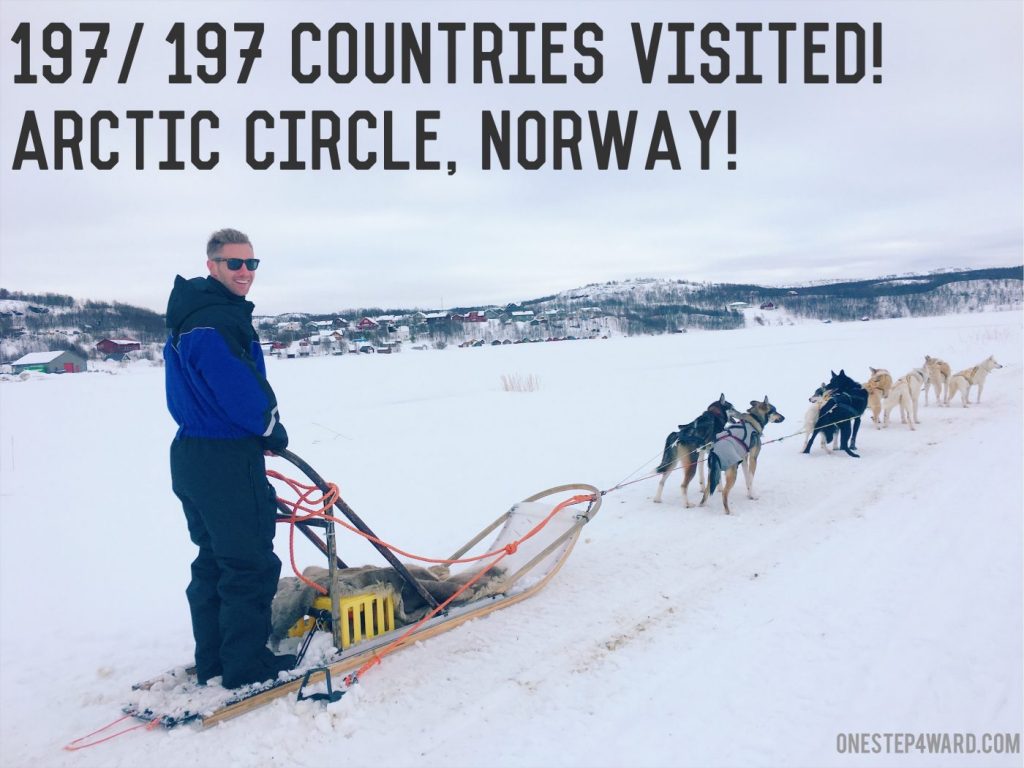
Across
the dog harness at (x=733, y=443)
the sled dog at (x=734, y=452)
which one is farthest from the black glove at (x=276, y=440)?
the dog harness at (x=733, y=443)

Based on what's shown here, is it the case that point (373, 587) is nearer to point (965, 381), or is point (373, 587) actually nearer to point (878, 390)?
point (878, 390)

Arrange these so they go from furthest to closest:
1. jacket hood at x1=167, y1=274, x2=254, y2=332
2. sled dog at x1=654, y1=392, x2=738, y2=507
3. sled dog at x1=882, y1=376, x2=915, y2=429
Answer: sled dog at x1=882, y1=376, x2=915, y2=429 → sled dog at x1=654, y1=392, x2=738, y2=507 → jacket hood at x1=167, y1=274, x2=254, y2=332

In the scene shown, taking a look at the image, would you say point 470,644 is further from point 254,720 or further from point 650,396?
point 650,396

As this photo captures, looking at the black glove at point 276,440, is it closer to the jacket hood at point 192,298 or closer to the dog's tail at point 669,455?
the jacket hood at point 192,298

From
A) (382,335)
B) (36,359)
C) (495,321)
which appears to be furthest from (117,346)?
(495,321)

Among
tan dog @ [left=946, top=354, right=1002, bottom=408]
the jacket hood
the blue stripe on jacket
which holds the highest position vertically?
the jacket hood

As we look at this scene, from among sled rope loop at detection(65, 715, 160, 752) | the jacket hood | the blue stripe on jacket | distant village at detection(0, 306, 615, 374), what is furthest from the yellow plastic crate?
distant village at detection(0, 306, 615, 374)

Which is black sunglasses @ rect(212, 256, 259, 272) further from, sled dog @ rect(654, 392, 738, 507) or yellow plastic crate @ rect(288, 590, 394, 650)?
sled dog @ rect(654, 392, 738, 507)
